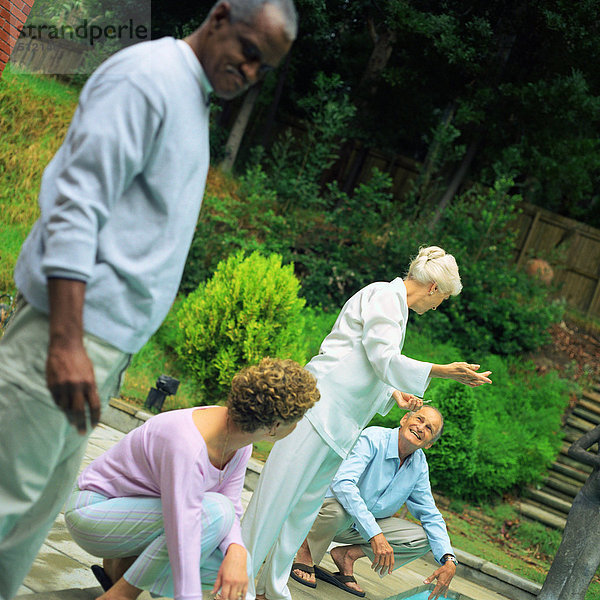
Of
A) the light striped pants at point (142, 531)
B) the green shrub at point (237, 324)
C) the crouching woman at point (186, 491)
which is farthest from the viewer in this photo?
the green shrub at point (237, 324)

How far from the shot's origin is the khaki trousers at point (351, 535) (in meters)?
4.35

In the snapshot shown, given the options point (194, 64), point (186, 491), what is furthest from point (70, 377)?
point (186, 491)

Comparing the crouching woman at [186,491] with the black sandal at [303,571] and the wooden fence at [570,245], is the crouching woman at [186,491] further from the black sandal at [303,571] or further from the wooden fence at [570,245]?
the wooden fence at [570,245]

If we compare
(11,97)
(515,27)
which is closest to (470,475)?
(11,97)

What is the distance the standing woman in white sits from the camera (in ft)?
11.3

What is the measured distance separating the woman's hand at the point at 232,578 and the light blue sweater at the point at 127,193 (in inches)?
38.9

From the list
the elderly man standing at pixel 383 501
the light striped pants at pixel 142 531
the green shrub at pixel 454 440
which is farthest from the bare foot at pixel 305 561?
the green shrub at pixel 454 440

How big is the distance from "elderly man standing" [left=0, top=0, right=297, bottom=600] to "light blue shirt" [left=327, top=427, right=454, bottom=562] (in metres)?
2.92

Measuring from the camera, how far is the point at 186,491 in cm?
235

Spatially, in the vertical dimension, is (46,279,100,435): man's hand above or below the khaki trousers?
above

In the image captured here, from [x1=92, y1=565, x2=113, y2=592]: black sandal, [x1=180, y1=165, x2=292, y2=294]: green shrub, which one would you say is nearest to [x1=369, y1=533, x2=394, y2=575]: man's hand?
[x1=92, y1=565, x2=113, y2=592]: black sandal

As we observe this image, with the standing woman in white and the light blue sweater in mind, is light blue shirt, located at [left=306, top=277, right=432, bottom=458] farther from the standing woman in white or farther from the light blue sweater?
the light blue sweater

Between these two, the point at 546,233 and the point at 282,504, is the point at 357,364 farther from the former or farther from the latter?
the point at 546,233

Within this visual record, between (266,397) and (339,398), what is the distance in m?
1.22
